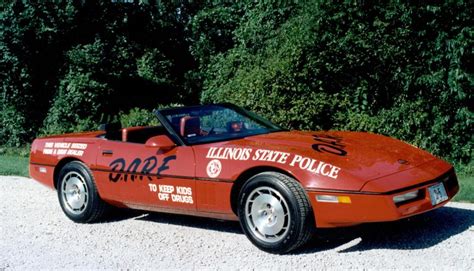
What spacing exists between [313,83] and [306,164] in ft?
21.6

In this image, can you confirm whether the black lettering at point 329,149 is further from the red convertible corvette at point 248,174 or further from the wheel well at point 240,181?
the wheel well at point 240,181

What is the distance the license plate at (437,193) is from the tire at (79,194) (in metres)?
3.45

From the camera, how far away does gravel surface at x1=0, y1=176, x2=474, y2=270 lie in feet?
15.1

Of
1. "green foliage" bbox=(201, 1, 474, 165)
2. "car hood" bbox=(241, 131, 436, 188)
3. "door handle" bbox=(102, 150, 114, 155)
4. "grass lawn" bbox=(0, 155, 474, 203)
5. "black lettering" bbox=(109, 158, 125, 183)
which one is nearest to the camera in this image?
"car hood" bbox=(241, 131, 436, 188)

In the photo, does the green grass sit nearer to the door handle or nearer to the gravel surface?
the gravel surface

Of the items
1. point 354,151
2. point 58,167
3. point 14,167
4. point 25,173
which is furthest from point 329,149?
point 14,167

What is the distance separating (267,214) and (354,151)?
1.00 m

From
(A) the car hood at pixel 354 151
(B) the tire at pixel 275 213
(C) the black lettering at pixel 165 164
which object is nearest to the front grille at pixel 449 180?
(A) the car hood at pixel 354 151

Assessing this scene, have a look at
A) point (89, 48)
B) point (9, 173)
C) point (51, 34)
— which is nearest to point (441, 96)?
point (9, 173)

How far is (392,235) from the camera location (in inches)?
207

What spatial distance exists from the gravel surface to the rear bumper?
206mm

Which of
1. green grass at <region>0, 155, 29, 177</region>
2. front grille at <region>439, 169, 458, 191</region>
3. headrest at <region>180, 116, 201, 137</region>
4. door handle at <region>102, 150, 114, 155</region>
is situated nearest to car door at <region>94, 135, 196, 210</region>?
door handle at <region>102, 150, 114, 155</region>

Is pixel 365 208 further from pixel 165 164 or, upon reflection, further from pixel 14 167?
pixel 14 167

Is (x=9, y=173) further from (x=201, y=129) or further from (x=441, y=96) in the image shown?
(x=441, y=96)
